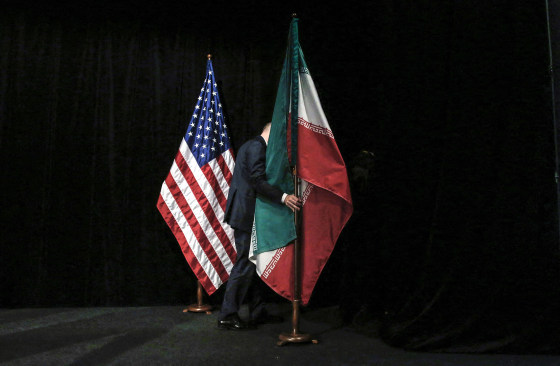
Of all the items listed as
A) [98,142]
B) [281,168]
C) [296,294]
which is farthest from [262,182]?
[98,142]

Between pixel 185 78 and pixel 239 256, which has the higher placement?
pixel 185 78

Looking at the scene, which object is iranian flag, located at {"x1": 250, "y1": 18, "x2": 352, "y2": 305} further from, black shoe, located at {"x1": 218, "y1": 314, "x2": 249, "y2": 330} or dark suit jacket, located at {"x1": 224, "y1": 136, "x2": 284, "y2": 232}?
black shoe, located at {"x1": 218, "y1": 314, "x2": 249, "y2": 330}

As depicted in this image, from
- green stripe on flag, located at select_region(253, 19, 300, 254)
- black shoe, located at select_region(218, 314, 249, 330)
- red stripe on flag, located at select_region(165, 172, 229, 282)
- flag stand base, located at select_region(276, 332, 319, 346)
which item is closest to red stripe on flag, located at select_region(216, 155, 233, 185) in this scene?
red stripe on flag, located at select_region(165, 172, 229, 282)

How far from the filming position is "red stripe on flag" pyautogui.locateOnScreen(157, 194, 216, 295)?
3.24 meters

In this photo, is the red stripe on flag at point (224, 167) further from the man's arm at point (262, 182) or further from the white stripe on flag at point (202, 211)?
the man's arm at point (262, 182)

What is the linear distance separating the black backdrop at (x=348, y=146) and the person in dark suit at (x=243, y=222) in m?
0.82

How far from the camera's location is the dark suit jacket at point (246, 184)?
9.00ft

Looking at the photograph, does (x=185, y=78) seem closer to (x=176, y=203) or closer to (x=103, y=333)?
(x=176, y=203)

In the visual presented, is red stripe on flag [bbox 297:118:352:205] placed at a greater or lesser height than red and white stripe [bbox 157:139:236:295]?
greater

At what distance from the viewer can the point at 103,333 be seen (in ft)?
8.90

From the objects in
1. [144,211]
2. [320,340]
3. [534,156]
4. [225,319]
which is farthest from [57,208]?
[534,156]

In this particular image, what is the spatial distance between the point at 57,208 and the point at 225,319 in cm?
190

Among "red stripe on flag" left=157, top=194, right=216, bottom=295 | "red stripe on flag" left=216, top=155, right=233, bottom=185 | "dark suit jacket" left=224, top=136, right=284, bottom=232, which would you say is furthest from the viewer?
"red stripe on flag" left=216, top=155, right=233, bottom=185

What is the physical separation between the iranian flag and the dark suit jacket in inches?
5.2
